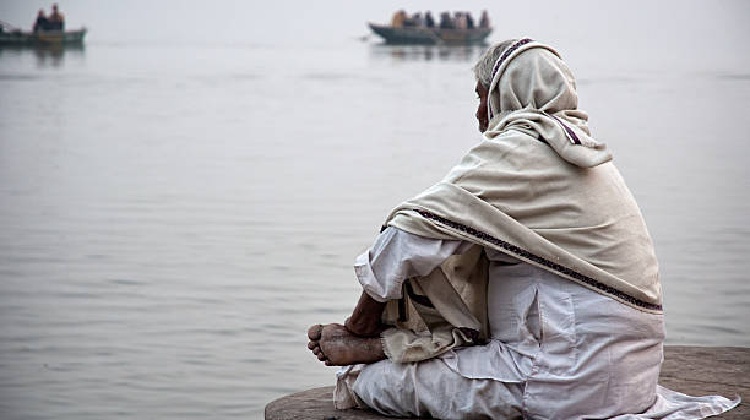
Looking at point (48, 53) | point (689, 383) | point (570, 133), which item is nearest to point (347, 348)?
point (570, 133)

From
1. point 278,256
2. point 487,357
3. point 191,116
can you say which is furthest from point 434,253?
point 191,116

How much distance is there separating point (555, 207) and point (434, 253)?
0.24 metres

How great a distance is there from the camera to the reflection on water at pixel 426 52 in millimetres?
30375

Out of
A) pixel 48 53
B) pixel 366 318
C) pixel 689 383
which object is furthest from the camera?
pixel 48 53

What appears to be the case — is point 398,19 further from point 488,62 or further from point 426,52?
point 488,62

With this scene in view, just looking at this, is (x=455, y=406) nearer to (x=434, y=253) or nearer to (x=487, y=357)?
(x=487, y=357)

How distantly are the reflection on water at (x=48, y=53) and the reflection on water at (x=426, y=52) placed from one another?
6203mm

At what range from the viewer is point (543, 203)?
269cm

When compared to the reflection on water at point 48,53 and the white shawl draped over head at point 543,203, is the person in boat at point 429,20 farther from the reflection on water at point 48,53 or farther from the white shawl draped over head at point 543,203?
the white shawl draped over head at point 543,203

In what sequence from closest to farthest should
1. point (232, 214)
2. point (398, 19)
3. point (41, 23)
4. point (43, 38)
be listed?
point (232, 214) < point (43, 38) < point (41, 23) < point (398, 19)

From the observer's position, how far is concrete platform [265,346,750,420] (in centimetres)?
289

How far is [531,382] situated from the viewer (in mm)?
2703

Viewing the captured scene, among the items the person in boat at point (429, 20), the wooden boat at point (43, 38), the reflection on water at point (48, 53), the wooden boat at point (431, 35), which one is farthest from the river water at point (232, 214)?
A: the person in boat at point (429, 20)

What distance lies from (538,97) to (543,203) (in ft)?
0.70
